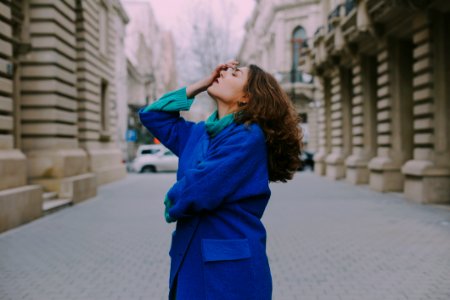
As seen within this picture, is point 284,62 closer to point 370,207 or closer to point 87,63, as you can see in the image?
point 87,63

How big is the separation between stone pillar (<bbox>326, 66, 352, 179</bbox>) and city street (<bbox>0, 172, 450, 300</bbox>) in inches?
362

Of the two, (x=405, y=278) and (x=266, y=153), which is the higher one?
(x=266, y=153)

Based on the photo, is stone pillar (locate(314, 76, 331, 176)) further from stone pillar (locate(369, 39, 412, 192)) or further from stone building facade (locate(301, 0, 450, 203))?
stone pillar (locate(369, 39, 412, 192))

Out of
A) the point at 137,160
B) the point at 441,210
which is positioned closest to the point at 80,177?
the point at 441,210

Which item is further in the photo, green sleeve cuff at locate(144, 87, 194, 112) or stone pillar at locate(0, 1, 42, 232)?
stone pillar at locate(0, 1, 42, 232)

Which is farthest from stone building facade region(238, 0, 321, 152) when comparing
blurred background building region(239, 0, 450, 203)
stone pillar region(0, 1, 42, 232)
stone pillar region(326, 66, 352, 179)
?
stone pillar region(0, 1, 42, 232)

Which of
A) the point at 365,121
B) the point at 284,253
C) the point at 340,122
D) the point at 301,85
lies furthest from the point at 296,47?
the point at 284,253

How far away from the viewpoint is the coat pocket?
6.86 feet

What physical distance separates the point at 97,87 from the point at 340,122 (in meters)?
10.1

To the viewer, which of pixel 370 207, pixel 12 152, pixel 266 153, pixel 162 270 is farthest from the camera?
pixel 370 207

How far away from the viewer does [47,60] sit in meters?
12.4

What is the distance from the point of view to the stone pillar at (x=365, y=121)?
734 inches

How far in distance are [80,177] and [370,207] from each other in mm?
7281

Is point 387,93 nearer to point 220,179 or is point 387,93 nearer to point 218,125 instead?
point 218,125
